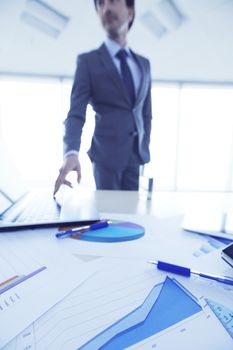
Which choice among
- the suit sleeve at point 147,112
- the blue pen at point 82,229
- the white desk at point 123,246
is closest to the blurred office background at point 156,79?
the suit sleeve at point 147,112

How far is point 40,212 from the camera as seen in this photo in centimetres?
56

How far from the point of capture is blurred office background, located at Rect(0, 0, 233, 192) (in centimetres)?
213

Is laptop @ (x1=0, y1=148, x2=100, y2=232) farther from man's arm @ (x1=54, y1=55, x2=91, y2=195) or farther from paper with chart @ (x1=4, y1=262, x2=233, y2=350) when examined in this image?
paper with chart @ (x1=4, y1=262, x2=233, y2=350)

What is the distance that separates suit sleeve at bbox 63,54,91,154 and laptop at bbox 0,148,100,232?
7.1 inches

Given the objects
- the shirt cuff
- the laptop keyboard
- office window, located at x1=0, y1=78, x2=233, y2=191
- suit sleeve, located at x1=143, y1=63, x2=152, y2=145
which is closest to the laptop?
the laptop keyboard

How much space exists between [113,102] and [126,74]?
162mm

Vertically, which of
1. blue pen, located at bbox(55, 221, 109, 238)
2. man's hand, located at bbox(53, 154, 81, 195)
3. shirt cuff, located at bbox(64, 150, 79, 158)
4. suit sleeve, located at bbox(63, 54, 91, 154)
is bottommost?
blue pen, located at bbox(55, 221, 109, 238)

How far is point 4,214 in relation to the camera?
1.71 feet

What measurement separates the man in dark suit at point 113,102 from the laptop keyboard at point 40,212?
0.36m

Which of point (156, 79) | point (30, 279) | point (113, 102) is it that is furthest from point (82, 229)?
point (156, 79)

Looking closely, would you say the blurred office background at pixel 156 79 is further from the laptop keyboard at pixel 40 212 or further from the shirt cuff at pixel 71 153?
the laptop keyboard at pixel 40 212

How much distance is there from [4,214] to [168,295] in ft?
1.35

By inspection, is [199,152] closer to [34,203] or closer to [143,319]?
[34,203]

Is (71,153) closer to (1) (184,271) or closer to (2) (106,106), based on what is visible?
(2) (106,106)
